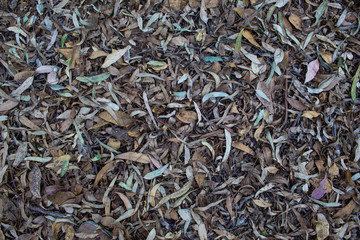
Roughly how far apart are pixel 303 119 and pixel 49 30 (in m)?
1.21

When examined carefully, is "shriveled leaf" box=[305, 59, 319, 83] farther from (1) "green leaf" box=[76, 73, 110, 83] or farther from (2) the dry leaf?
(1) "green leaf" box=[76, 73, 110, 83]

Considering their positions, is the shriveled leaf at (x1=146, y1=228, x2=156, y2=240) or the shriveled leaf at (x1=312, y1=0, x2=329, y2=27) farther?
the shriveled leaf at (x1=312, y1=0, x2=329, y2=27)

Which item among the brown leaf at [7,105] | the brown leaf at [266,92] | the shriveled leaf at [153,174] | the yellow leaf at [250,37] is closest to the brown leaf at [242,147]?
the brown leaf at [266,92]

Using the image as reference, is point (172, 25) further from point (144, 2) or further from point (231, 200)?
point (231, 200)

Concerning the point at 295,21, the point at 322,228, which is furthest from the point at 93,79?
the point at 322,228

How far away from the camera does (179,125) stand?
108 cm

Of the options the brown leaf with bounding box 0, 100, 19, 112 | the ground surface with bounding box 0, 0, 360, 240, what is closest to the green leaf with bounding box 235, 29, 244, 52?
the ground surface with bounding box 0, 0, 360, 240

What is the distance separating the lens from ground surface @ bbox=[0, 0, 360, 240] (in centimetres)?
106

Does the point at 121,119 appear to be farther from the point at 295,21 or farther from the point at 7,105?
the point at 295,21

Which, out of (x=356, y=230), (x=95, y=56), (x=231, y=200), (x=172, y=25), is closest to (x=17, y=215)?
(x=95, y=56)

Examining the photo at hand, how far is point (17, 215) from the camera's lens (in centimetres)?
109

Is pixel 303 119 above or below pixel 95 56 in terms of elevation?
below

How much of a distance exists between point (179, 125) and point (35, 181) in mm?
658

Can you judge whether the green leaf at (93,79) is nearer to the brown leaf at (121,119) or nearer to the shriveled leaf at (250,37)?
the brown leaf at (121,119)
